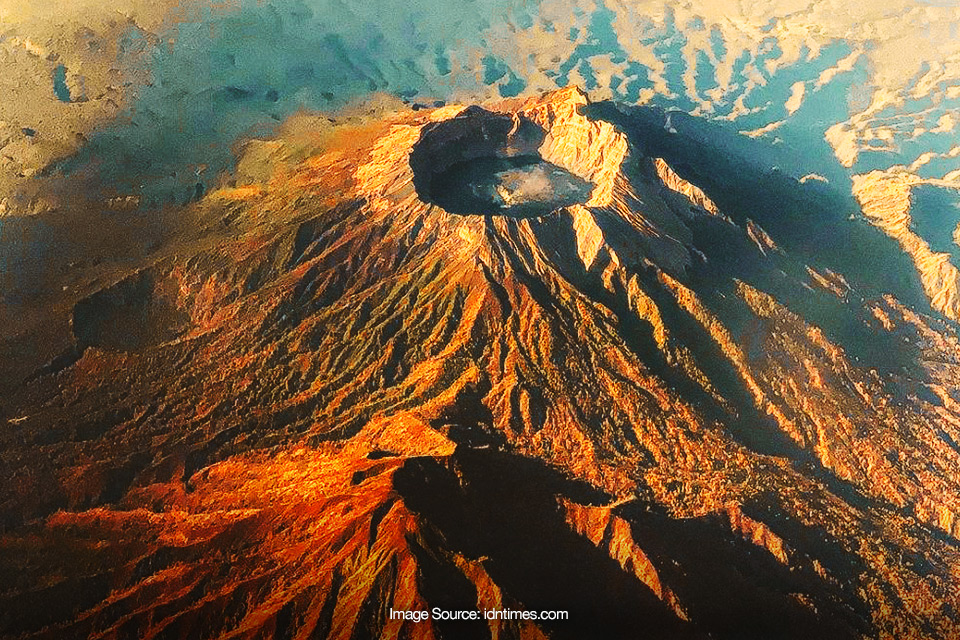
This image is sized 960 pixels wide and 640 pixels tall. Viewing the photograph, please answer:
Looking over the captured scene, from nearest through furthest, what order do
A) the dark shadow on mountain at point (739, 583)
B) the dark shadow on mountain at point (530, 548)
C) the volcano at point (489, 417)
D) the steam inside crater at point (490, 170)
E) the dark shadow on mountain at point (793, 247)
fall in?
the dark shadow on mountain at point (530, 548), the dark shadow on mountain at point (739, 583), the volcano at point (489, 417), the dark shadow on mountain at point (793, 247), the steam inside crater at point (490, 170)

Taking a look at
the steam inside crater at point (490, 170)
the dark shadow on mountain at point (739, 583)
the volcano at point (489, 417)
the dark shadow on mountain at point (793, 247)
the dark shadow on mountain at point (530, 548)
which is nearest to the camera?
the dark shadow on mountain at point (530, 548)

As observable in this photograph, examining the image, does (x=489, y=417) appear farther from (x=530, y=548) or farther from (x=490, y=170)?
(x=490, y=170)

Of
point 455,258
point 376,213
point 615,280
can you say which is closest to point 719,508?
point 615,280

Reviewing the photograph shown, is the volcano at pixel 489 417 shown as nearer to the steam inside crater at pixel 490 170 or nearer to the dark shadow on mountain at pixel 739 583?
the dark shadow on mountain at pixel 739 583

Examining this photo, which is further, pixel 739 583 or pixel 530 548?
pixel 739 583

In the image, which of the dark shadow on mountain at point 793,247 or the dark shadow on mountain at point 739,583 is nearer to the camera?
the dark shadow on mountain at point 739,583

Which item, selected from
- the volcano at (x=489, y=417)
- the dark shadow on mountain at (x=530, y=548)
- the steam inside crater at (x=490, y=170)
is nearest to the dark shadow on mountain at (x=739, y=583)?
the volcano at (x=489, y=417)

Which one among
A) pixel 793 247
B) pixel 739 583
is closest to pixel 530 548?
pixel 739 583

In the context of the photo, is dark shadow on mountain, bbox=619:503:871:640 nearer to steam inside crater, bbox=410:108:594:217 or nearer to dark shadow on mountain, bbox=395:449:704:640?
dark shadow on mountain, bbox=395:449:704:640

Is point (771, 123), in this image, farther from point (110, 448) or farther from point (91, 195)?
point (110, 448)
